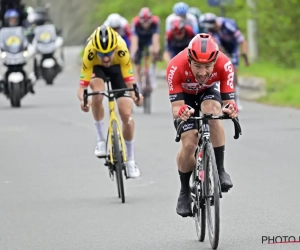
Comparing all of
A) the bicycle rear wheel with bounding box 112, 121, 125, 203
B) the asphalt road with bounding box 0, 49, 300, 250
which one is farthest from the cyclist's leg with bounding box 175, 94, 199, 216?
the bicycle rear wheel with bounding box 112, 121, 125, 203

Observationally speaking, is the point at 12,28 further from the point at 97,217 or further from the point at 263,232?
the point at 263,232

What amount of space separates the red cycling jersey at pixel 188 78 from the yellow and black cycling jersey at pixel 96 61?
2.95 metres

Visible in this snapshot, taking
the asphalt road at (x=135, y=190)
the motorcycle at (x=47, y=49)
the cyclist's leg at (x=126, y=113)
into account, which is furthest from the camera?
the motorcycle at (x=47, y=49)

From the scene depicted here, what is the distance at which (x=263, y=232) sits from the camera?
29.6 feet

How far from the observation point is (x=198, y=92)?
895 centimetres

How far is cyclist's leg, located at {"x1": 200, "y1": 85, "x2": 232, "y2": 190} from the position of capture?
862 centimetres

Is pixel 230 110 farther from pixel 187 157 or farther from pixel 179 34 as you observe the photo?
pixel 179 34

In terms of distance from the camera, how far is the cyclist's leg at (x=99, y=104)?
1212 cm

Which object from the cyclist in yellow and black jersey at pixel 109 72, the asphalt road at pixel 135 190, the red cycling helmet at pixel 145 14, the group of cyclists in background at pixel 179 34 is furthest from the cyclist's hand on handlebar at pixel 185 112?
the red cycling helmet at pixel 145 14

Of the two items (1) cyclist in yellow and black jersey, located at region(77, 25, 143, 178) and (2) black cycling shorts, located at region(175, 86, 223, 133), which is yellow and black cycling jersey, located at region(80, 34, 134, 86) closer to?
(1) cyclist in yellow and black jersey, located at region(77, 25, 143, 178)

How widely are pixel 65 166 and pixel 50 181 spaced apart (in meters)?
1.28

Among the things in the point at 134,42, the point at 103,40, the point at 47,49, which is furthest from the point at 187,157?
the point at 47,49

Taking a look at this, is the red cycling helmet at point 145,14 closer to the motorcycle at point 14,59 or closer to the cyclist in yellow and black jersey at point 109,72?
the motorcycle at point 14,59

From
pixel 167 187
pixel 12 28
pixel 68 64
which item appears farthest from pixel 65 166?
pixel 68 64
